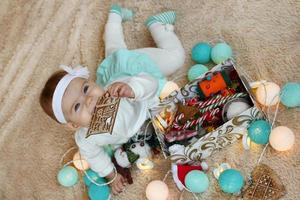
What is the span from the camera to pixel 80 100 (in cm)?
114

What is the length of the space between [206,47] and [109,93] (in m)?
0.33

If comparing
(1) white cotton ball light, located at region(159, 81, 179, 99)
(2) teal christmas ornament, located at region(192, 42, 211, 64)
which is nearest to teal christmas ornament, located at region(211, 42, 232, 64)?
(2) teal christmas ornament, located at region(192, 42, 211, 64)

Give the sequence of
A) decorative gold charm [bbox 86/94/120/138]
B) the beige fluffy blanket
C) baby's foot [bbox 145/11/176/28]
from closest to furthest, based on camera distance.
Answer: decorative gold charm [bbox 86/94/120/138] < the beige fluffy blanket < baby's foot [bbox 145/11/176/28]

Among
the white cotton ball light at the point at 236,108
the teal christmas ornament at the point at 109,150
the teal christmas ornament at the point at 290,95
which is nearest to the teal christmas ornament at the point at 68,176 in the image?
the teal christmas ornament at the point at 109,150

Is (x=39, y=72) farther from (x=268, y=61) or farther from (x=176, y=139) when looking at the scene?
(x=268, y=61)

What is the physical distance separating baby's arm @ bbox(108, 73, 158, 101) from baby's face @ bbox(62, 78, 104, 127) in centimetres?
7

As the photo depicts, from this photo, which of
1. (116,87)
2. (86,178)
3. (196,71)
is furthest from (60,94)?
(196,71)

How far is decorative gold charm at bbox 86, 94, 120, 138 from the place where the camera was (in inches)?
41.5

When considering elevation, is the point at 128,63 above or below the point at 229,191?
above

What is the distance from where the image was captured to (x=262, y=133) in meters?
1.11

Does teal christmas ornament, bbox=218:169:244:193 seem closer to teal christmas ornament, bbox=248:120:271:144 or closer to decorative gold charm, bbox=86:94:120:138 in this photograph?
teal christmas ornament, bbox=248:120:271:144

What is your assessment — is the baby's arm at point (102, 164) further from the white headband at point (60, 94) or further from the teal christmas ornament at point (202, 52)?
the teal christmas ornament at point (202, 52)

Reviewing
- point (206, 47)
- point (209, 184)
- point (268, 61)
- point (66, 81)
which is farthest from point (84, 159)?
point (268, 61)

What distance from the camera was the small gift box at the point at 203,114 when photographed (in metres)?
1.12
